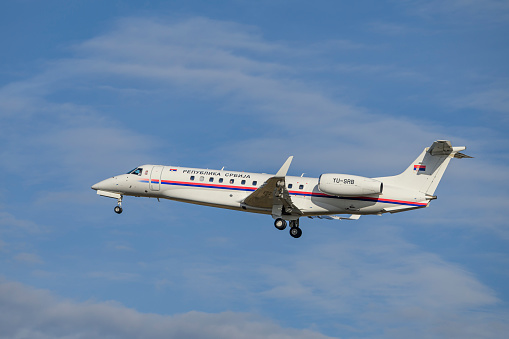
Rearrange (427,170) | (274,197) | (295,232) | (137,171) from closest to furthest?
(274,197)
(427,170)
(295,232)
(137,171)

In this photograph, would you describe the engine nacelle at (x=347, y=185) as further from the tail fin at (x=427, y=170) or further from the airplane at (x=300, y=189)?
the tail fin at (x=427, y=170)

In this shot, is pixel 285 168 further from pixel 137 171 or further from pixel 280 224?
pixel 137 171

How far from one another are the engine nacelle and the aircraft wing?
203cm

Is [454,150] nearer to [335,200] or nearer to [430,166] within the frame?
[430,166]

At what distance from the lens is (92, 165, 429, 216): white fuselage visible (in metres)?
38.0

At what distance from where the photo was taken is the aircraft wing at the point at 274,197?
36219 mm

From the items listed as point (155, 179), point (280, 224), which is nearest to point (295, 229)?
point (280, 224)

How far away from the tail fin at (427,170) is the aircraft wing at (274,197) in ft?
18.2

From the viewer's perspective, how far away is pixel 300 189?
128 feet

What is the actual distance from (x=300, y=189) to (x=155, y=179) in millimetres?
8362

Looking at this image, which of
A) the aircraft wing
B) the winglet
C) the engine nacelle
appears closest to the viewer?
the winglet

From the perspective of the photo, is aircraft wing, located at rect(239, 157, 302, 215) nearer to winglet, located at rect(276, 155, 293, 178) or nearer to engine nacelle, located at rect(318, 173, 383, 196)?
winglet, located at rect(276, 155, 293, 178)

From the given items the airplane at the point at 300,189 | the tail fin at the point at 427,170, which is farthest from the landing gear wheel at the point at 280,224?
the tail fin at the point at 427,170

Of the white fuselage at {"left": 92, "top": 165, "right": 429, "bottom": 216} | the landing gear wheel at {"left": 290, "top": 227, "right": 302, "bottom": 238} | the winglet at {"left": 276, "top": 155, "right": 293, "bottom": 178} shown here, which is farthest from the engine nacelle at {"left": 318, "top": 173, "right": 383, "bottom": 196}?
the landing gear wheel at {"left": 290, "top": 227, "right": 302, "bottom": 238}
